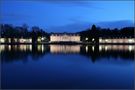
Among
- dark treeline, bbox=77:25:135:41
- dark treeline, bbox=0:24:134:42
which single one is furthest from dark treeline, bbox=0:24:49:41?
dark treeline, bbox=77:25:135:41

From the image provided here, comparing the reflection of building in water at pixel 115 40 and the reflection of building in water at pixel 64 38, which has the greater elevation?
the reflection of building in water at pixel 64 38

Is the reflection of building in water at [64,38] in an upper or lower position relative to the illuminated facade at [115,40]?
upper

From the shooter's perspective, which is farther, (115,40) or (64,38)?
(64,38)

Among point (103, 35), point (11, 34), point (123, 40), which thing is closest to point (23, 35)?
point (11, 34)

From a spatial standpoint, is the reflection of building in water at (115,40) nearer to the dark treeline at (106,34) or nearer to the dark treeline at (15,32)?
the dark treeline at (106,34)

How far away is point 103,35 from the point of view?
7325 cm

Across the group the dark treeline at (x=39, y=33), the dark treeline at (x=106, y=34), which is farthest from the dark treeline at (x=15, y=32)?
the dark treeline at (x=106, y=34)

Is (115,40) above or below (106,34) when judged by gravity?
below

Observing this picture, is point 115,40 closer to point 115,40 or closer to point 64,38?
point 115,40

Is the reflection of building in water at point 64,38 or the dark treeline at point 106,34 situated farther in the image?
the reflection of building in water at point 64,38

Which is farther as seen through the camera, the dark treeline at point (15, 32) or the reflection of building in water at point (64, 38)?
the reflection of building in water at point (64, 38)

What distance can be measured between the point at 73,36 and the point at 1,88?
72364 millimetres

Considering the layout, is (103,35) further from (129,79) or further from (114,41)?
(129,79)

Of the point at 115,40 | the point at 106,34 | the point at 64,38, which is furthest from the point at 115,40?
the point at 64,38
